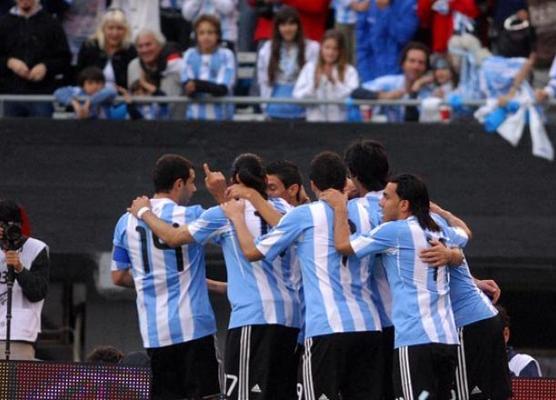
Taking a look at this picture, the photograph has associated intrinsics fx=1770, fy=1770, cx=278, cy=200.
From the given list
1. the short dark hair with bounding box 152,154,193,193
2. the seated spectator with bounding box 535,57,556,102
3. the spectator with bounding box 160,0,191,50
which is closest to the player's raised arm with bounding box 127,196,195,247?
the short dark hair with bounding box 152,154,193,193

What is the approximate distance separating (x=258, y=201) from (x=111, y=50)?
5.32 metres

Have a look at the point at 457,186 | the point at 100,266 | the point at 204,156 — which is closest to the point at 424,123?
the point at 457,186

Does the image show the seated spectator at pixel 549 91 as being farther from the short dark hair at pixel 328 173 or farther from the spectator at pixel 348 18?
the short dark hair at pixel 328 173

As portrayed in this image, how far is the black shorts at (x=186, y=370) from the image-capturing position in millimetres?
11312

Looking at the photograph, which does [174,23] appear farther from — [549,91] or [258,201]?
[258,201]

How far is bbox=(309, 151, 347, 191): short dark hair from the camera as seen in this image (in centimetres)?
1087

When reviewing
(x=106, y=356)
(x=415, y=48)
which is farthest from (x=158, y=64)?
(x=106, y=356)

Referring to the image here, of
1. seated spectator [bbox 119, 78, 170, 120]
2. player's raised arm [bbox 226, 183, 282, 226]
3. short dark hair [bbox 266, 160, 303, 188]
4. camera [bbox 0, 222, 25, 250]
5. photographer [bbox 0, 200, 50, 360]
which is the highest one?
seated spectator [bbox 119, 78, 170, 120]

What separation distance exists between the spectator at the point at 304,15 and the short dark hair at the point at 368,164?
5466 mm

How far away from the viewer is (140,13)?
650 inches

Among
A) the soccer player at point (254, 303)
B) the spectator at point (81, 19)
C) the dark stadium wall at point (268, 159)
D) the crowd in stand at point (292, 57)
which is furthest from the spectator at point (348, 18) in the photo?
the soccer player at point (254, 303)

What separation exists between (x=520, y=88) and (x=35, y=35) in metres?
4.31

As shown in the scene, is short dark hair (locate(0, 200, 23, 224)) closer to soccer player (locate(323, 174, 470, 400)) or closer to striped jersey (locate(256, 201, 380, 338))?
striped jersey (locate(256, 201, 380, 338))

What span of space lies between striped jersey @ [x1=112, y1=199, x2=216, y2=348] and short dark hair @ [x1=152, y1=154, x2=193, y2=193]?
0.11 m
